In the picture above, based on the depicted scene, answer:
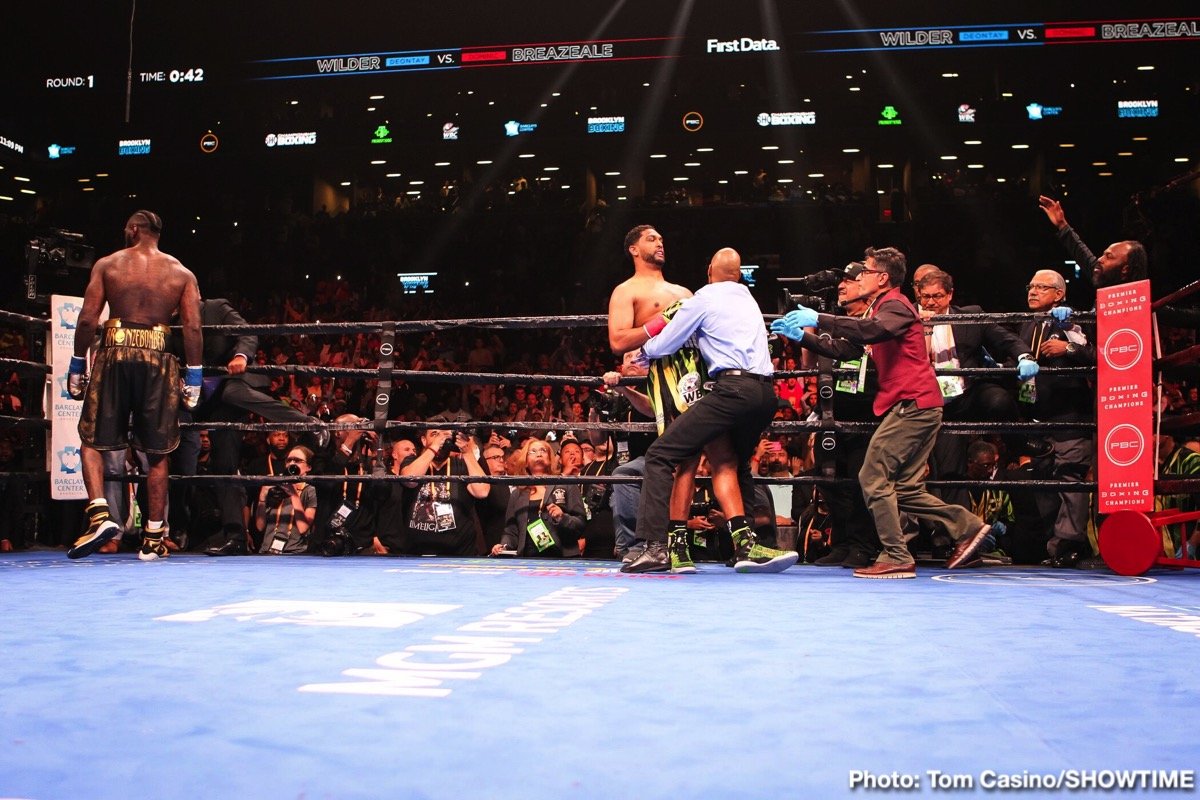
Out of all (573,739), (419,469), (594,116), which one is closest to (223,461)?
(419,469)

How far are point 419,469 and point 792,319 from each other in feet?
7.30

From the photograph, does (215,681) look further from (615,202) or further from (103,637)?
(615,202)

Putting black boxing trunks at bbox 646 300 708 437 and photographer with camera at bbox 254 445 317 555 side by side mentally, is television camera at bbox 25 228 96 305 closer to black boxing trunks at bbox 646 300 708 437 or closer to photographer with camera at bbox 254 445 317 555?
photographer with camera at bbox 254 445 317 555

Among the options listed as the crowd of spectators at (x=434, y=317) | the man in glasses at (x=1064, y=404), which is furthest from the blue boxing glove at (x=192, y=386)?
the man in glasses at (x=1064, y=404)

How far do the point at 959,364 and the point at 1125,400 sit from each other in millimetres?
689

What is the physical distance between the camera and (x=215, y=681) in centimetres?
157

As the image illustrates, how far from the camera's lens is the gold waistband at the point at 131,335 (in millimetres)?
4379

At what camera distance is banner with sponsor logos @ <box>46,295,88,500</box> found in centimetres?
489

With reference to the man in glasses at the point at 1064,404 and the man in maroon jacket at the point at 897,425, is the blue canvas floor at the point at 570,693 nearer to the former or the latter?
the man in maroon jacket at the point at 897,425

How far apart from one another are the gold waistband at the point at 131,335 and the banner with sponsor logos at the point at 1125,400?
3758mm

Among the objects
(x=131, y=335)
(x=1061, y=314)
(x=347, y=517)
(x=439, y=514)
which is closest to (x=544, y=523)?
(x=439, y=514)

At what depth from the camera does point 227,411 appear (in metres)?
5.14

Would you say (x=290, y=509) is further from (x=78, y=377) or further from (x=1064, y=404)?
(x=1064, y=404)

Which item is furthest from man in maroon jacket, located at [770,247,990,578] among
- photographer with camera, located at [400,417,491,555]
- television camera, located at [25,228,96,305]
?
television camera, located at [25,228,96,305]
